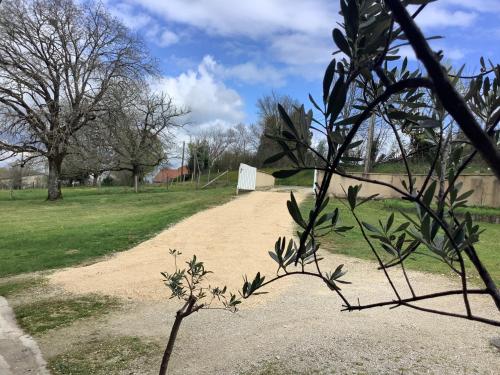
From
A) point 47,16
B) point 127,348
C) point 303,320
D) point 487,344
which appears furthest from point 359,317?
point 47,16

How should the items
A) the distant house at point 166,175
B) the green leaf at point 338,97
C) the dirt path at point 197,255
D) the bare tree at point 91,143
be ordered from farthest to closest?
the distant house at point 166,175 → the bare tree at point 91,143 → the dirt path at point 197,255 → the green leaf at point 338,97

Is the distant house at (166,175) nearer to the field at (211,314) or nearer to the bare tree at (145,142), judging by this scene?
the bare tree at (145,142)

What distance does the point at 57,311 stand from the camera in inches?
227

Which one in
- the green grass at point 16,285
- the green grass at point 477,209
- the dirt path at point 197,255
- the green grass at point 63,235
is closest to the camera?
the green grass at point 16,285

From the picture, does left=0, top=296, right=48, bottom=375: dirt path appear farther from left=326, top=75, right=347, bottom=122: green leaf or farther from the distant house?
the distant house

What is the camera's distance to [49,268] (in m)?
8.48

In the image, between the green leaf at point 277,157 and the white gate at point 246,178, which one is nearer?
the green leaf at point 277,157

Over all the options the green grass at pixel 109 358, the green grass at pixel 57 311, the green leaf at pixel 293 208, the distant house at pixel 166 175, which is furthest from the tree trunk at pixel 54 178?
the distant house at pixel 166 175

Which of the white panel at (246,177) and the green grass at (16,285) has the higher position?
the white panel at (246,177)

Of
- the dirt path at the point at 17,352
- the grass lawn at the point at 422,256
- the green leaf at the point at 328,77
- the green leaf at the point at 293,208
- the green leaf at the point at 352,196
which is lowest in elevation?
the dirt path at the point at 17,352

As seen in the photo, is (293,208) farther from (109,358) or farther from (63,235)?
(63,235)

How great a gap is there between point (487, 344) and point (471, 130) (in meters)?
5.08

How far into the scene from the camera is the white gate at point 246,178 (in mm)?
22328

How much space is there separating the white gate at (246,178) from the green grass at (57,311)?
52.8 ft
